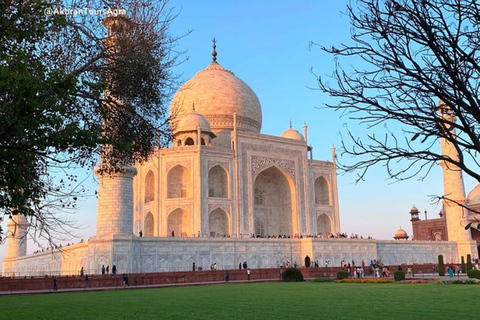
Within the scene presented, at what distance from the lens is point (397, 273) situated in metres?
20.0

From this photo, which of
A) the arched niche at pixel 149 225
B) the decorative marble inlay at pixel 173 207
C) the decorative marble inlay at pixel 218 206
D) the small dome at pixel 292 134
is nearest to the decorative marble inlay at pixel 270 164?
the decorative marble inlay at pixel 218 206

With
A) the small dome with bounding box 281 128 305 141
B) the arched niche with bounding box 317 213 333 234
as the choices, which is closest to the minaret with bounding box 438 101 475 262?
the arched niche with bounding box 317 213 333 234

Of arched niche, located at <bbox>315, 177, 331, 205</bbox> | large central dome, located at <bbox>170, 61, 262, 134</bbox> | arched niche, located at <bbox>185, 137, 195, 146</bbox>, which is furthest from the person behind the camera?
large central dome, located at <bbox>170, 61, 262, 134</bbox>

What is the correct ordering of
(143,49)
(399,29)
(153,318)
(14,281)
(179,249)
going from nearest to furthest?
(399,29), (153,318), (143,49), (14,281), (179,249)

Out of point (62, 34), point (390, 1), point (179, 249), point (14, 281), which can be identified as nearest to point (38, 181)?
point (62, 34)

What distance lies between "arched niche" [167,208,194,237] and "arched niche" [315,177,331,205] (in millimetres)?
9499

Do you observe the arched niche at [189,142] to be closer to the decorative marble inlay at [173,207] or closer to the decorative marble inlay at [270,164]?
the decorative marble inlay at [270,164]

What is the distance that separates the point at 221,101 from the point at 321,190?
30.2 feet

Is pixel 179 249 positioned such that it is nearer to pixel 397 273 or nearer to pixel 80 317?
pixel 397 273

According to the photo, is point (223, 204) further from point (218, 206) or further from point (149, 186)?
point (149, 186)

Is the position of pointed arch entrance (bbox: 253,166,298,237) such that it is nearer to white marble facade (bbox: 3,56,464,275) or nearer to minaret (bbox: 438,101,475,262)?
white marble facade (bbox: 3,56,464,275)

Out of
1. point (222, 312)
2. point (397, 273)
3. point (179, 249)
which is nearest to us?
point (222, 312)

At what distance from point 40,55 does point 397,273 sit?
16.3m

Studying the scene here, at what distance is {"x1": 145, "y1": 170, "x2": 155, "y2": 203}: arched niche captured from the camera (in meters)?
30.3
